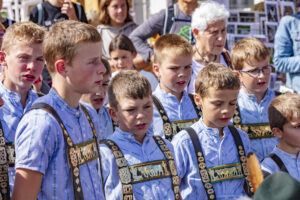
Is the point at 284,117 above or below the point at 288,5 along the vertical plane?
below

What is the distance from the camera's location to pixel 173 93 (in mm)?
4391

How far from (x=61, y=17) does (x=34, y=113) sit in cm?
318

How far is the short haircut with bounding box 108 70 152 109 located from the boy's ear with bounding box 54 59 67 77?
2.58 feet

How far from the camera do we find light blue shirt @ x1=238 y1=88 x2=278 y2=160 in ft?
14.8

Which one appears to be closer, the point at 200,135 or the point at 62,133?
the point at 62,133

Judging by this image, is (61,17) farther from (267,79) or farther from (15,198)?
(15,198)

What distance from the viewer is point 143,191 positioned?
11.2 ft

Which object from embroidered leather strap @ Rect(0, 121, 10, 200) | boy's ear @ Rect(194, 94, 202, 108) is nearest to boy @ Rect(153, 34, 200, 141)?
boy's ear @ Rect(194, 94, 202, 108)

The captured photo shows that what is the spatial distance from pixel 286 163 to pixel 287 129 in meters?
0.30

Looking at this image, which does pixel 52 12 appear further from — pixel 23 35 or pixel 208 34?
pixel 23 35

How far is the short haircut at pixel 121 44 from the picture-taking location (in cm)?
557

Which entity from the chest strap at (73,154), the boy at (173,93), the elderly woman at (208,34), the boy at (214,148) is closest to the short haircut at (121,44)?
the elderly woman at (208,34)

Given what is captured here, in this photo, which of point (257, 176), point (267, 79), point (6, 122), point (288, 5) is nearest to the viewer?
point (257, 176)

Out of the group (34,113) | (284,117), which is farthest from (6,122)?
(284,117)
